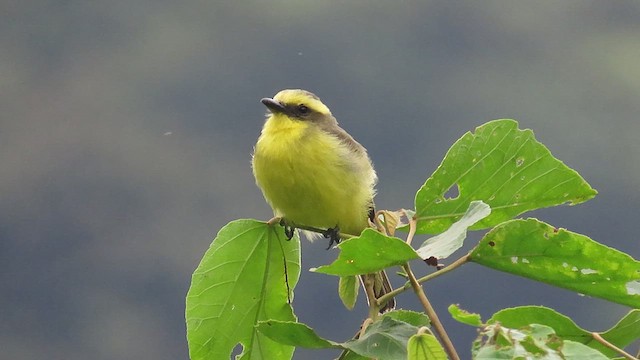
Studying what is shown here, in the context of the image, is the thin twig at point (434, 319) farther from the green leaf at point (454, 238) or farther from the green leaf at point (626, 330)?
the green leaf at point (626, 330)

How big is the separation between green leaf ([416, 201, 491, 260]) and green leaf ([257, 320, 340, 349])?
0.16 meters

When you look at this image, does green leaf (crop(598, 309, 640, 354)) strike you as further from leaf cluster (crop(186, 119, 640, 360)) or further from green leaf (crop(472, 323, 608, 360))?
green leaf (crop(472, 323, 608, 360))

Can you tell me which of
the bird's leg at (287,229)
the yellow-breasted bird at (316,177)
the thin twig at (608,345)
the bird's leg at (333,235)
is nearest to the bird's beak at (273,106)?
the yellow-breasted bird at (316,177)

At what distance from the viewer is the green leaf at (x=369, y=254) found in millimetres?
1316

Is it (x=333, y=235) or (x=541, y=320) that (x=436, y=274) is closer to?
(x=541, y=320)

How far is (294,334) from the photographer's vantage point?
4.57ft

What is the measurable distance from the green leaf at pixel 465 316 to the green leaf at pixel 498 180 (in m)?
0.26

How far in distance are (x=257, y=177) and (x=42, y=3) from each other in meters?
41.0

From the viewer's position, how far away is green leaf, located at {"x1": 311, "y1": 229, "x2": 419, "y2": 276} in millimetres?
1316

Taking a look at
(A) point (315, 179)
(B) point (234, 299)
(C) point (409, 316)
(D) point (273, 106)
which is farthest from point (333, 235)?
(C) point (409, 316)

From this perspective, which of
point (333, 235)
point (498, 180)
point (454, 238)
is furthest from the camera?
point (333, 235)

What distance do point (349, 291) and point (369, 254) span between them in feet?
1.37

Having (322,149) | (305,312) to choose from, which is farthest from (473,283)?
(322,149)

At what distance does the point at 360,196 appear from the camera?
2.56m
